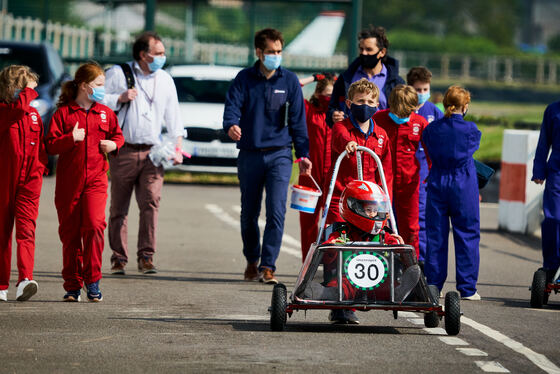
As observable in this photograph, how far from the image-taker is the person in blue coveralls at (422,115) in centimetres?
1185

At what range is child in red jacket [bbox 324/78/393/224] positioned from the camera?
398 inches

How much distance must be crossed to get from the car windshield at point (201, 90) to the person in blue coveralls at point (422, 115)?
31.2 ft

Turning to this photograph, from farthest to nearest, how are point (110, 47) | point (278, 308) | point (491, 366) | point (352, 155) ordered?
point (110, 47)
point (352, 155)
point (278, 308)
point (491, 366)

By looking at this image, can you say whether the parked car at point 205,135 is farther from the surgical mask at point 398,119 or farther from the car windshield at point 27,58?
the surgical mask at point 398,119

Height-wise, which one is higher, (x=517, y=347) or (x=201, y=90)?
(x=201, y=90)

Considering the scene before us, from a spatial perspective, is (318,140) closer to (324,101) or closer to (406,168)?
(324,101)

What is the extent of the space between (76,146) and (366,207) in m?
2.33

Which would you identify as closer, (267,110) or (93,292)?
(93,292)

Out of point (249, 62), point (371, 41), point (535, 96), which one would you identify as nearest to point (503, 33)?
point (535, 96)

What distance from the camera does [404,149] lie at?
450 inches

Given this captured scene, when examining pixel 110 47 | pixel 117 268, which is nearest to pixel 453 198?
pixel 117 268

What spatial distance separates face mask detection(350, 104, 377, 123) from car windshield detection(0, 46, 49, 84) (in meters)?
12.4

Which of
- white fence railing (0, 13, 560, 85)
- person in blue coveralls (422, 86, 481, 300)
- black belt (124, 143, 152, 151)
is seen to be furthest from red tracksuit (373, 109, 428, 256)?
white fence railing (0, 13, 560, 85)

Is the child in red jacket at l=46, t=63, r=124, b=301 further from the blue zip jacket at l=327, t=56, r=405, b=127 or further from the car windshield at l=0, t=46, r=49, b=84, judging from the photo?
the car windshield at l=0, t=46, r=49, b=84
